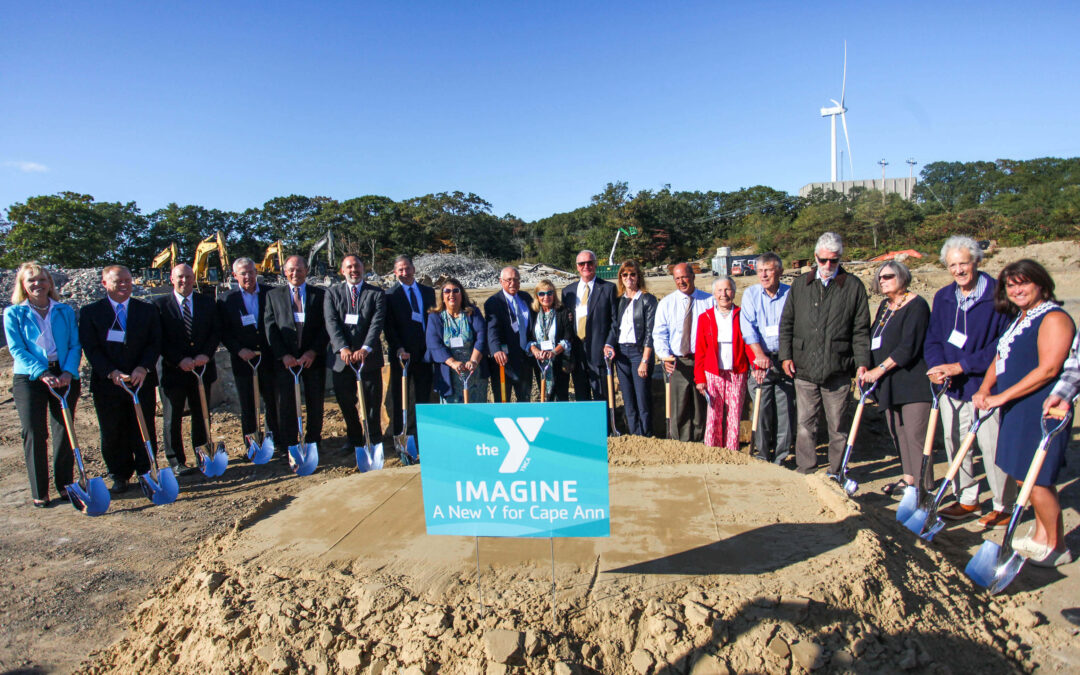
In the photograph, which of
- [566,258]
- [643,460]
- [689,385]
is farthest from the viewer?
[566,258]

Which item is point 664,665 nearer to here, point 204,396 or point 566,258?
point 204,396

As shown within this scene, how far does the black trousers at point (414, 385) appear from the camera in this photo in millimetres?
5953

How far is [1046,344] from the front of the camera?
3.25 metres

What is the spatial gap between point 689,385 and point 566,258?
136 feet

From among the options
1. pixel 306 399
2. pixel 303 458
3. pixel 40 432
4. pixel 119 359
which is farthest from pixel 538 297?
pixel 40 432

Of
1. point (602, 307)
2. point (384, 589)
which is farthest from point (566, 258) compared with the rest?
point (384, 589)

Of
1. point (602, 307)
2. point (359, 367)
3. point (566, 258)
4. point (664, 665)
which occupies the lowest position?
point (664, 665)

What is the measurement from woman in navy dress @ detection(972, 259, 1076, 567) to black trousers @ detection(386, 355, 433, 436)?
179 inches

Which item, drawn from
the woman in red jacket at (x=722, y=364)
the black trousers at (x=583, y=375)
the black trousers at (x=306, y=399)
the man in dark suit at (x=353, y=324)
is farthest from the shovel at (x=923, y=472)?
the black trousers at (x=306, y=399)

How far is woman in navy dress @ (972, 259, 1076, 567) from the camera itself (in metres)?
3.23

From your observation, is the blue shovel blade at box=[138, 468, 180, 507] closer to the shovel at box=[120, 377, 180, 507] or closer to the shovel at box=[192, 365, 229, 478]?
the shovel at box=[120, 377, 180, 507]

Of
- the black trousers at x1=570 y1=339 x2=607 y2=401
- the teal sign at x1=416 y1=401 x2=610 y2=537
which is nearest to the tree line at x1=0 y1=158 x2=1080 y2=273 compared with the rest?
the black trousers at x1=570 y1=339 x2=607 y2=401

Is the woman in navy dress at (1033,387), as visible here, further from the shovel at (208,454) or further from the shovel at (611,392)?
the shovel at (208,454)

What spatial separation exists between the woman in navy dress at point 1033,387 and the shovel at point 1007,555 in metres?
0.06
